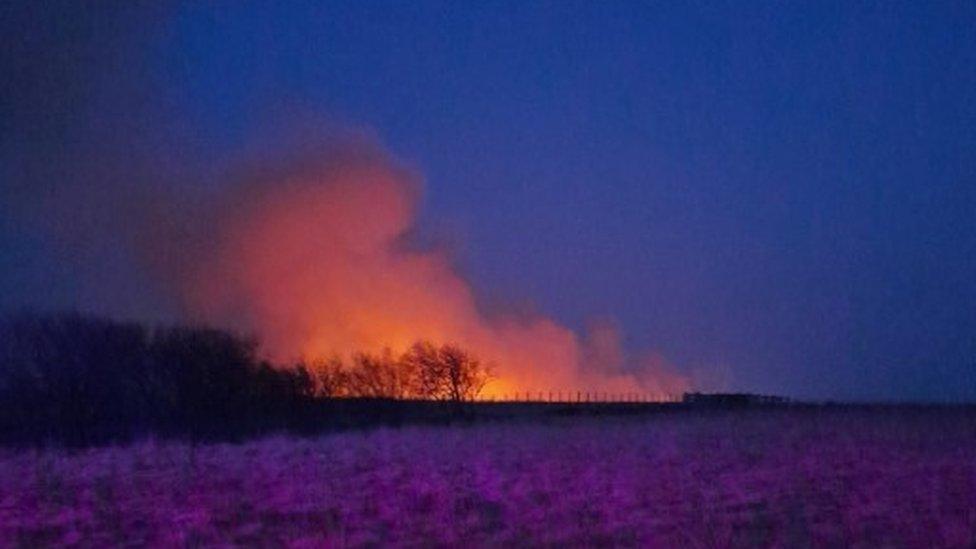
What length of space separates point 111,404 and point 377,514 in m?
45.6

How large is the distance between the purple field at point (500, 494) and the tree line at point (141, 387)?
24.2 meters

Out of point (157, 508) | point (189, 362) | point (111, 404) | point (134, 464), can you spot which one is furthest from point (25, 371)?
point (157, 508)

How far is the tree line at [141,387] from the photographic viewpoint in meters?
57.2

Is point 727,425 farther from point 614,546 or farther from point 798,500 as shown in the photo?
point 614,546

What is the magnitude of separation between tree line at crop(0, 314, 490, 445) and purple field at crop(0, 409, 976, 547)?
79.5ft

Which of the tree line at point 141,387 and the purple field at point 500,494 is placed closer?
the purple field at point 500,494

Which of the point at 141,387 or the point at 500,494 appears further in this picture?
the point at 141,387

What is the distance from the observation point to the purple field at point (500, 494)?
670 inches

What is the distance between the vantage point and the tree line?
5722 cm

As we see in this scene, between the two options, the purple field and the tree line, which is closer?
the purple field

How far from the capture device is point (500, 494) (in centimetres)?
2103

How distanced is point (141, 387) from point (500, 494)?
46.7 meters

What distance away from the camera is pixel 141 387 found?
64.4m

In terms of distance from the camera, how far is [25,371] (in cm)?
6078
